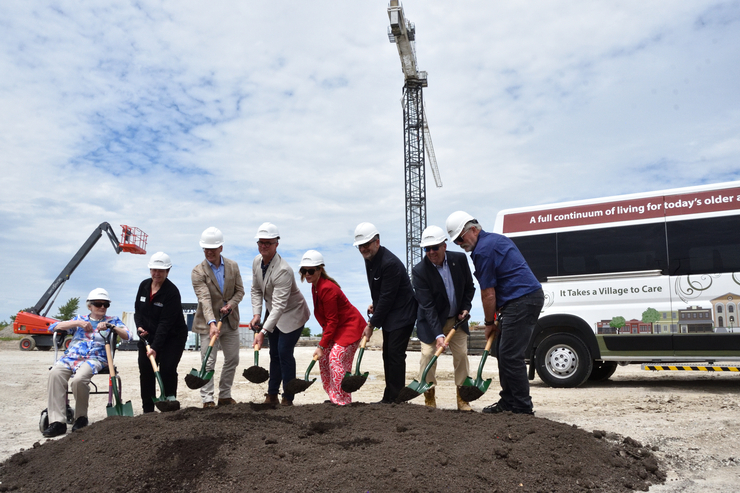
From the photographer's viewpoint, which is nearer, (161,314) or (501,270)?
(501,270)

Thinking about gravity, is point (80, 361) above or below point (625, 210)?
below

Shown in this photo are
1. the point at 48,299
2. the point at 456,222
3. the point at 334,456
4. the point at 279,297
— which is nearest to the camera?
the point at 334,456

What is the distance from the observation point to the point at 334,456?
11.8ft

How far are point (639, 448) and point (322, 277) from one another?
10.4 ft

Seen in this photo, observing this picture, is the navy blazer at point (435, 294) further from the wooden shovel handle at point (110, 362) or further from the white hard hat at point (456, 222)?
the wooden shovel handle at point (110, 362)

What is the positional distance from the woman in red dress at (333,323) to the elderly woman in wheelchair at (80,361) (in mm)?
1974

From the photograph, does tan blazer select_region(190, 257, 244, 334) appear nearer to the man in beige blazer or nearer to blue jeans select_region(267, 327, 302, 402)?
the man in beige blazer


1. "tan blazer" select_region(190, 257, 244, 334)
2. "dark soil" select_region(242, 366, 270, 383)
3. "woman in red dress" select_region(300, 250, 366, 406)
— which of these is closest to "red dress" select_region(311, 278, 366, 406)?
"woman in red dress" select_region(300, 250, 366, 406)

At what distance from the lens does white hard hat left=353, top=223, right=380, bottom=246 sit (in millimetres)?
5505

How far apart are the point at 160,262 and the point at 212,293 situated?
2.05ft

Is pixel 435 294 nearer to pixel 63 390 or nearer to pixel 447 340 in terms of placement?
pixel 447 340

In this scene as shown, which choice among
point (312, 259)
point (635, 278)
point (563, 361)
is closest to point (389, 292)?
point (312, 259)

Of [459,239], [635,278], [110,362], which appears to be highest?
[459,239]

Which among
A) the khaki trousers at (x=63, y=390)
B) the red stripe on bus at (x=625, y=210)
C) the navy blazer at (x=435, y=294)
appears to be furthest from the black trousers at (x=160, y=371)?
the red stripe on bus at (x=625, y=210)
